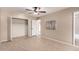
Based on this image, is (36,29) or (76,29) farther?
(76,29)

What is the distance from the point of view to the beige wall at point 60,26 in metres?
2.13

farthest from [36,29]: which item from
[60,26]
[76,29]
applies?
[76,29]

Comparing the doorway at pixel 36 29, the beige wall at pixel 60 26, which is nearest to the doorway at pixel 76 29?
the beige wall at pixel 60 26

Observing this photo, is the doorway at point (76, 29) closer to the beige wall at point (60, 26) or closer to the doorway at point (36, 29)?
the beige wall at point (60, 26)

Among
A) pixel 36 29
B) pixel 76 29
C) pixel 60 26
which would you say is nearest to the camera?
pixel 36 29

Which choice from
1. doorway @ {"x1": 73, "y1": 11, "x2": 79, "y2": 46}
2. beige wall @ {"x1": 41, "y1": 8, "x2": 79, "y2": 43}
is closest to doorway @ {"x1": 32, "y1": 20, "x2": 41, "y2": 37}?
beige wall @ {"x1": 41, "y1": 8, "x2": 79, "y2": 43}

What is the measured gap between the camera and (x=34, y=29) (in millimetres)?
2211

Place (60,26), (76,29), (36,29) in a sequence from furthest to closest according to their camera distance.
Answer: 1. (76,29)
2. (60,26)
3. (36,29)

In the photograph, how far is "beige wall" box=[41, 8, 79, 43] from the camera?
2.13m

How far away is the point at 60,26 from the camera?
237cm

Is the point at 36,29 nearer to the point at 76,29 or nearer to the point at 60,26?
the point at 60,26

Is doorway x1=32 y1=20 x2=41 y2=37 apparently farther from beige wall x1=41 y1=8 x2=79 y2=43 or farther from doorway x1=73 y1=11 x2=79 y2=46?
doorway x1=73 y1=11 x2=79 y2=46

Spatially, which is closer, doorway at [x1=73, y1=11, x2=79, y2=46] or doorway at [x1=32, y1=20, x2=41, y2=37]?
doorway at [x1=32, y1=20, x2=41, y2=37]
